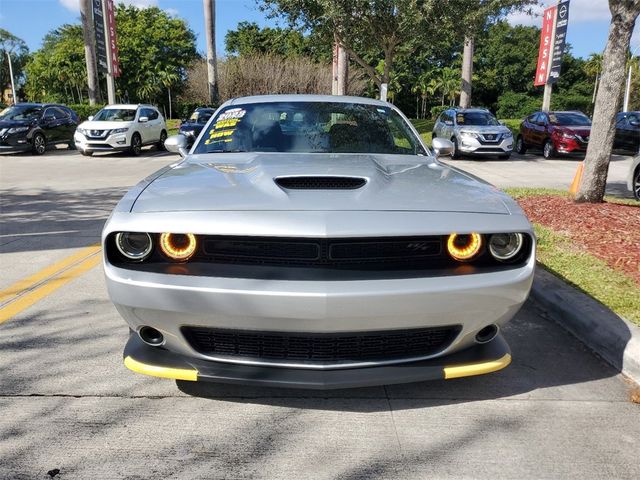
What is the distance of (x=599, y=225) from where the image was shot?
6461mm

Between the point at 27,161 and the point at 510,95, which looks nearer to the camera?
the point at 27,161

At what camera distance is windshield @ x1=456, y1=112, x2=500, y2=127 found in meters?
17.5

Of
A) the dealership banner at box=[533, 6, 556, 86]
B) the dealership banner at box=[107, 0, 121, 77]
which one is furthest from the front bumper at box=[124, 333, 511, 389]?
the dealership banner at box=[107, 0, 121, 77]

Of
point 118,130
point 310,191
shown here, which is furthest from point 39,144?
point 310,191

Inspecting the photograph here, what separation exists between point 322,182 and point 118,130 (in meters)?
16.1

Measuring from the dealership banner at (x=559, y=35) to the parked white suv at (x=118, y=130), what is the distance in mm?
15726

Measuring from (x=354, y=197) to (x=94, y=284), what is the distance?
2989mm

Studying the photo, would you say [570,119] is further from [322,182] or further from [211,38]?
[211,38]

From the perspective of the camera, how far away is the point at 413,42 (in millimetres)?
19750

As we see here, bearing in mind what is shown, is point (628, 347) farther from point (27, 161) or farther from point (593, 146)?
point (27, 161)

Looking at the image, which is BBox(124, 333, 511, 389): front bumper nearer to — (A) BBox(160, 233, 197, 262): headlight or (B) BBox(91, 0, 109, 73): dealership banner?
(A) BBox(160, 233, 197, 262): headlight

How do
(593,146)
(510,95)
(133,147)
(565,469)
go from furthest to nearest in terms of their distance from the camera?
(510,95), (133,147), (593,146), (565,469)

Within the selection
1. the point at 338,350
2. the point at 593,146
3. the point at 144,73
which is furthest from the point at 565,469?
the point at 144,73

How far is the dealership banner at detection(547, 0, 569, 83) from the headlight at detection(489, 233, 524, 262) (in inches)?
862
